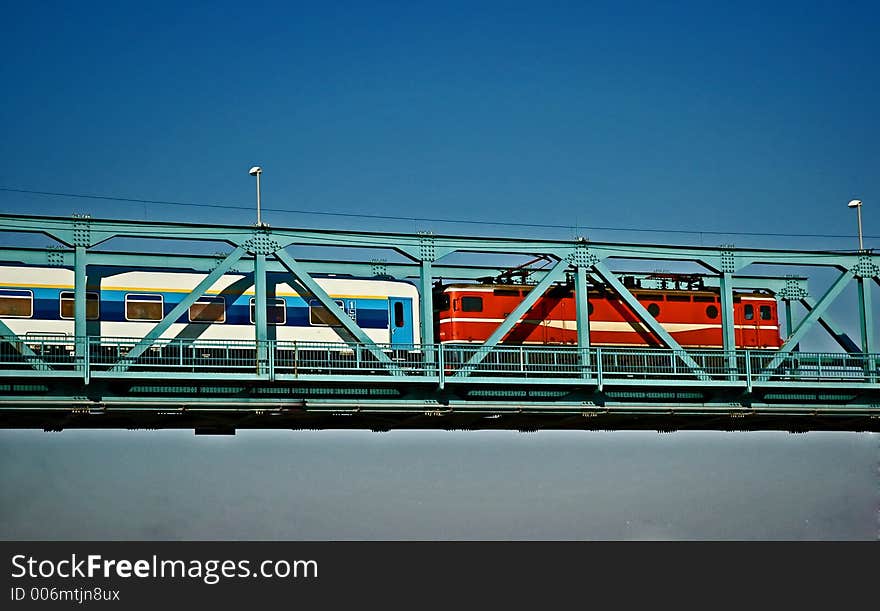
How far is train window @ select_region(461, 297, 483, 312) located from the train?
4 centimetres

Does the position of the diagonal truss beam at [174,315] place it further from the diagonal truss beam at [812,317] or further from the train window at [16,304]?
the diagonal truss beam at [812,317]

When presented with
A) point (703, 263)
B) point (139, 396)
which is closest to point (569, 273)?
point (703, 263)

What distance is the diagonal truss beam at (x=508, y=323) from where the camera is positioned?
60312mm

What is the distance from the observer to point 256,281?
195 ft

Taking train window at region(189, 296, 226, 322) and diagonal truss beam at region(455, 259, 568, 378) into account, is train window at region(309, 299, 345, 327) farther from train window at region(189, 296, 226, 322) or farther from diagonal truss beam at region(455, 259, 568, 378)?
diagonal truss beam at region(455, 259, 568, 378)

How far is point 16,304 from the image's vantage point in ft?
200

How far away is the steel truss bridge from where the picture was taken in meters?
55.8

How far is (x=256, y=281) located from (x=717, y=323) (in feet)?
84.3

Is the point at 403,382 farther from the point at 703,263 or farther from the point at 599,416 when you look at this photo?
the point at 703,263

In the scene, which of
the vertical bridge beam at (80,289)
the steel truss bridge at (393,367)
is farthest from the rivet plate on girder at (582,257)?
the vertical bridge beam at (80,289)

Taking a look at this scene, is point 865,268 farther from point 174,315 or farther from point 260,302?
point 174,315

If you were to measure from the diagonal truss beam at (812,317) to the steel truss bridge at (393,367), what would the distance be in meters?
0.08
